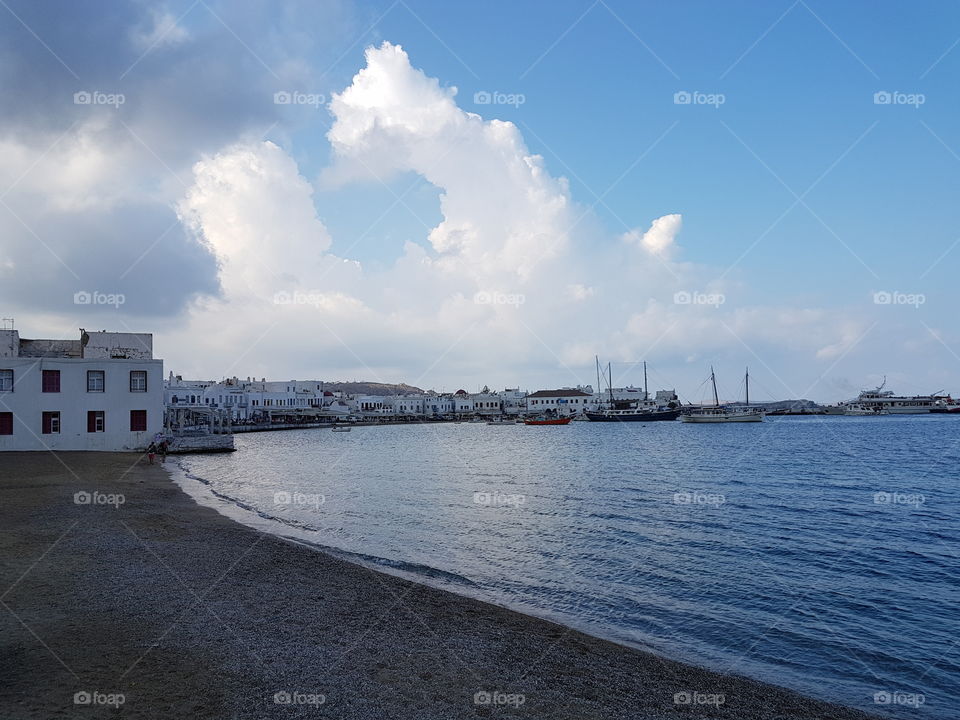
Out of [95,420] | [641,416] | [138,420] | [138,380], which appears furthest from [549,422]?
[95,420]

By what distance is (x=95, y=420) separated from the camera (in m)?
45.6

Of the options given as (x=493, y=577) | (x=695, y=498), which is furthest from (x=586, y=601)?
(x=695, y=498)

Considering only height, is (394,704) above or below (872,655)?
above

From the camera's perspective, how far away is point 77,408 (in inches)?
1763

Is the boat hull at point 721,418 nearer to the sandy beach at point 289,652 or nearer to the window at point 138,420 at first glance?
the window at point 138,420

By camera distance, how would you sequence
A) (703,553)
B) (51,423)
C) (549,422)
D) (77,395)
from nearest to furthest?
(703,553) → (51,423) → (77,395) → (549,422)

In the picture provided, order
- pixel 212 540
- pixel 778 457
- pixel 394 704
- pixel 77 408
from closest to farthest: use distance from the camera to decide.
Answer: pixel 394 704
pixel 212 540
pixel 77 408
pixel 778 457

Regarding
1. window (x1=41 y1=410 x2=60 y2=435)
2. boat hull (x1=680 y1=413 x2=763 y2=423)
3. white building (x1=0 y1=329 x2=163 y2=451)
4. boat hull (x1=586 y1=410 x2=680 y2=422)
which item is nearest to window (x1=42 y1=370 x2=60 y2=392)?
white building (x1=0 y1=329 x2=163 y2=451)

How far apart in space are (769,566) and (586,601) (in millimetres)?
6864

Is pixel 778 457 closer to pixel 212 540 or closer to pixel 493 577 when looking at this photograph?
pixel 493 577

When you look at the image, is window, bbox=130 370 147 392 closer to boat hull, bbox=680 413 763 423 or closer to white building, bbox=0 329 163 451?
white building, bbox=0 329 163 451

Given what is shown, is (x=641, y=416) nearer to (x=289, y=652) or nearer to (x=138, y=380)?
(x=138, y=380)

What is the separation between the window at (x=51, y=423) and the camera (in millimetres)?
43406

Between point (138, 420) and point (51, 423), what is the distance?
5559mm
